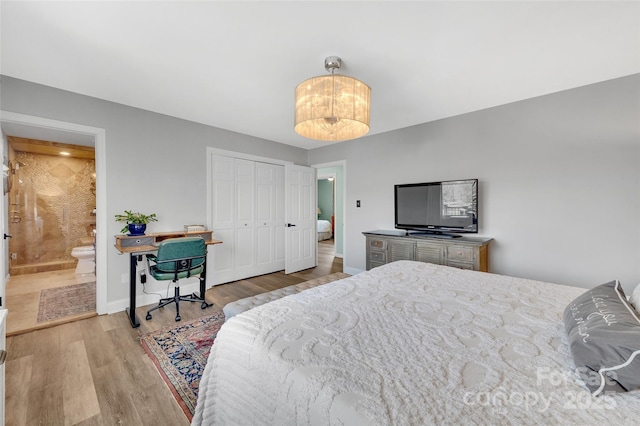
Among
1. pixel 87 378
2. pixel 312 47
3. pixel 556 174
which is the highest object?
pixel 312 47

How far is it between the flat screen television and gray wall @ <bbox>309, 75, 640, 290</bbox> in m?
0.21

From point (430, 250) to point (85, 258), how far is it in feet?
18.3

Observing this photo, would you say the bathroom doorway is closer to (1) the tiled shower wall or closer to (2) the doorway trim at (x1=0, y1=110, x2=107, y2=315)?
(1) the tiled shower wall

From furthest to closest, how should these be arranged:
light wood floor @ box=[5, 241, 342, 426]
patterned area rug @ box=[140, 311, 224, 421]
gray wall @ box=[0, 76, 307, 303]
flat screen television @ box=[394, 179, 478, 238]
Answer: flat screen television @ box=[394, 179, 478, 238], gray wall @ box=[0, 76, 307, 303], patterned area rug @ box=[140, 311, 224, 421], light wood floor @ box=[5, 241, 342, 426]

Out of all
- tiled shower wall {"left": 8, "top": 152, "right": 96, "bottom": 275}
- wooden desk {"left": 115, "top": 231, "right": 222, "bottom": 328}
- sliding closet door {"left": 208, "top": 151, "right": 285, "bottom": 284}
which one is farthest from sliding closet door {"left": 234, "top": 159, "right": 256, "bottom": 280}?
tiled shower wall {"left": 8, "top": 152, "right": 96, "bottom": 275}

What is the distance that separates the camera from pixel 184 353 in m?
2.16

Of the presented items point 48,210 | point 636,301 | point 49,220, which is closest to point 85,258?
point 49,220

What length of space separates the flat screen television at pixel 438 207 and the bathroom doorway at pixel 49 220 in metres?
4.26

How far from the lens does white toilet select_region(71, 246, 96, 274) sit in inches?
176

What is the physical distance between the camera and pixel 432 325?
117cm

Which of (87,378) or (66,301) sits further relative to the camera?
(66,301)

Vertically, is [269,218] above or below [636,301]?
above

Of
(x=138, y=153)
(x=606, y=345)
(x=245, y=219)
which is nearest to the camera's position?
(x=606, y=345)

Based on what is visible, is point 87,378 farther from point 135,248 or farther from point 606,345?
point 606,345
